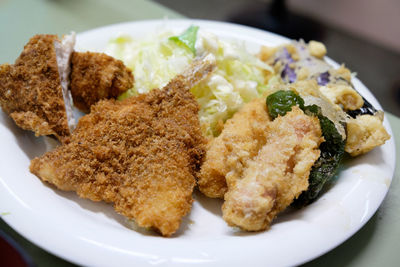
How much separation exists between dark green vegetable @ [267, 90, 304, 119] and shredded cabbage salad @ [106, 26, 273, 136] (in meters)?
0.35

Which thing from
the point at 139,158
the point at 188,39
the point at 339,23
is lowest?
the point at 339,23

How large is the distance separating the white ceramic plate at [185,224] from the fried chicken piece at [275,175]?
→ 0.09m

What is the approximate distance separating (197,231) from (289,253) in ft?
1.64

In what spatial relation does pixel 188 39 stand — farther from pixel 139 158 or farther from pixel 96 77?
pixel 139 158

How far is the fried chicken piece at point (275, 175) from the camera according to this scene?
61.8 inches

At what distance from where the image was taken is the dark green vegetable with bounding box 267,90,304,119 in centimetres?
200

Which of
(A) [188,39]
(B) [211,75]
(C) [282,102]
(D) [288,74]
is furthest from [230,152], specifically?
(D) [288,74]

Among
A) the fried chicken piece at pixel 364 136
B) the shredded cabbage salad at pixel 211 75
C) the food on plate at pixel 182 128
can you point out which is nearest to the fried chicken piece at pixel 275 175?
the food on plate at pixel 182 128

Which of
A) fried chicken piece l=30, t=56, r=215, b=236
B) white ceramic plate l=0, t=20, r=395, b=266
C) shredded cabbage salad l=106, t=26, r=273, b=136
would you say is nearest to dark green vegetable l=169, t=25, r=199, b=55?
shredded cabbage salad l=106, t=26, r=273, b=136

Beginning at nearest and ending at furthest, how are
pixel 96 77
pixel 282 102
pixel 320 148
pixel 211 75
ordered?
pixel 320 148 → pixel 282 102 → pixel 96 77 → pixel 211 75

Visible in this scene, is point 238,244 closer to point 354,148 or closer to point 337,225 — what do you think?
point 337,225

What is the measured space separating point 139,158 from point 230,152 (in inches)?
19.1

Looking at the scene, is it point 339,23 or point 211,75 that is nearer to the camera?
point 211,75

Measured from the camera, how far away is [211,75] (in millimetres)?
2365
